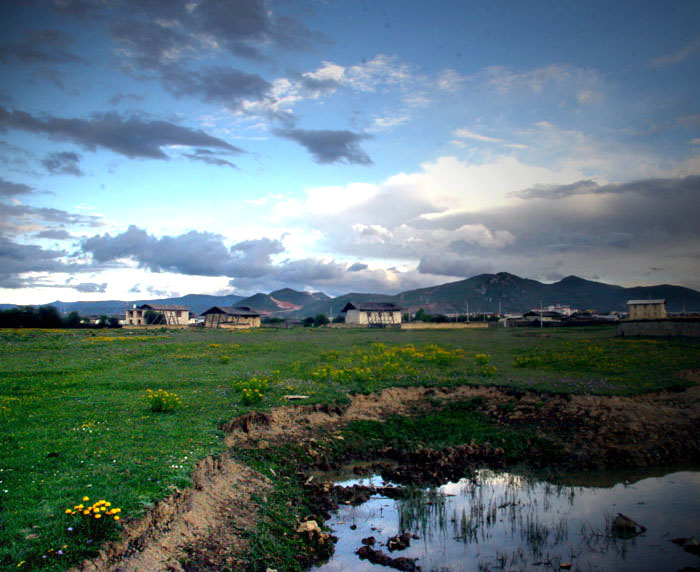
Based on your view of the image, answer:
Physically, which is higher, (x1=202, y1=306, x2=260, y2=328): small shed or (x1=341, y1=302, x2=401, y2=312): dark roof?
(x1=341, y1=302, x2=401, y2=312): dark roof

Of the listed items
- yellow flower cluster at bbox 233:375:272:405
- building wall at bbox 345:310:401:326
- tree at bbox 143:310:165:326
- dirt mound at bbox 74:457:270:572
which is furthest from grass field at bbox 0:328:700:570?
tree at bbox 143:310:165:326

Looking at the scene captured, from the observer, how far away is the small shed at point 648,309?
7894 centimetres

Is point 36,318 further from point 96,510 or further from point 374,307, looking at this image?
point 96,510

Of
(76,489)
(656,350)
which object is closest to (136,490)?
(76,489)

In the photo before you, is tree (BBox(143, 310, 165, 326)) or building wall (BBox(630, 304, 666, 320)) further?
tree (BBox(143, 310, 165, 326))

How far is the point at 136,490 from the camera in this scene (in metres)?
8.29

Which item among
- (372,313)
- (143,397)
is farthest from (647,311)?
(143,397)

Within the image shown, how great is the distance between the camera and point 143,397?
16547 millimetres

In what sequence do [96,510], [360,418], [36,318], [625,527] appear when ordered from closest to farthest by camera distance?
[96,510] → [625,527] → [360,418] → [36,318]

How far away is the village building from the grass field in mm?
72372

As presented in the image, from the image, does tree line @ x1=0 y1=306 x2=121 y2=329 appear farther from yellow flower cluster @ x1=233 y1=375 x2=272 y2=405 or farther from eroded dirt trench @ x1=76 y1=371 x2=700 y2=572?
eroded dirt trench @ x1=76 y1=371 x2=700 y2=572

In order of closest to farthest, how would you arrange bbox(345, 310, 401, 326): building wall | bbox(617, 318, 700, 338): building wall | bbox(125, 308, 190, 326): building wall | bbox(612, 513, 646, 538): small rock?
bbox(612, 513, 646, 538): small rock < bbox(617, 318, 700, 338): building wall < bbox(345, 310, 401, 326): building wall < bbox(125, 308, 190, 326): building wall

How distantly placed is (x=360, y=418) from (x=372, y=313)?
8655 cm

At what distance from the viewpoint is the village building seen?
107688 millimetres
